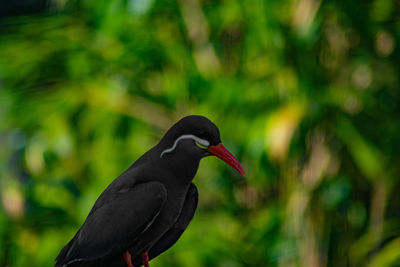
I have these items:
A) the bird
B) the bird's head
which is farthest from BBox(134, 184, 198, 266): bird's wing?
the bird's head

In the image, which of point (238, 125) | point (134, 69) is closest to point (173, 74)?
point (134, 69)

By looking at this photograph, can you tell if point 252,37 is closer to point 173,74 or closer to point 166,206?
point 173,74

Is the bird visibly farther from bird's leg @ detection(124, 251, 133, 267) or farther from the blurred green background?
the blurred green background

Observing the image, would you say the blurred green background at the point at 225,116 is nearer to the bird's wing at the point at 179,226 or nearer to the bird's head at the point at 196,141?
the bird's wing at the point at 179,226

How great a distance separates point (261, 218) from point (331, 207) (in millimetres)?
342

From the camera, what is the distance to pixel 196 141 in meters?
0.89

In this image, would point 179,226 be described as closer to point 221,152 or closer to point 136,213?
point 136,213

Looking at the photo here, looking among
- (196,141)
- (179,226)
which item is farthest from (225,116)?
(196,141)

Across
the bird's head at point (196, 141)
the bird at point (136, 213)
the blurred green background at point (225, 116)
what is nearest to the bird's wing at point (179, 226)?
the bird at point (136, 213)

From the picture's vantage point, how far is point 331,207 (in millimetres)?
3113

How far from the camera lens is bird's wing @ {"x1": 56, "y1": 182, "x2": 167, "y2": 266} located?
3.19 feet

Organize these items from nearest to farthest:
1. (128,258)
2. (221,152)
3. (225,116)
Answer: (221,152) → (128,258) → (225,116)

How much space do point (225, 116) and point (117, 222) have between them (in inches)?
80.0

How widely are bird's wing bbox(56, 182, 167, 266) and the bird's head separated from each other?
0.29 ft
